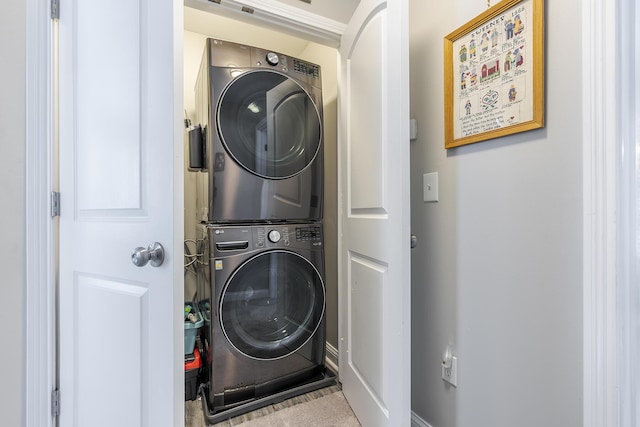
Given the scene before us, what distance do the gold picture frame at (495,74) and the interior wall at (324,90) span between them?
0.98 m

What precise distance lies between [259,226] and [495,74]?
1202mm

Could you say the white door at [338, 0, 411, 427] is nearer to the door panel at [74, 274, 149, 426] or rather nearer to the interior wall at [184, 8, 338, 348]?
the interior wall at [184, 8, 338, 348]

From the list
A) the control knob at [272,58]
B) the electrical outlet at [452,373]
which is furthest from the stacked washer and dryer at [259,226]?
the electrical outlet at [452,373]

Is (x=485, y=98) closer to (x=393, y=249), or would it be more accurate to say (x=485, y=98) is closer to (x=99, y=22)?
(x=393, y=249)

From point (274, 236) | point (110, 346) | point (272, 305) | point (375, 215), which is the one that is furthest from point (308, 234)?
point (110, 346)

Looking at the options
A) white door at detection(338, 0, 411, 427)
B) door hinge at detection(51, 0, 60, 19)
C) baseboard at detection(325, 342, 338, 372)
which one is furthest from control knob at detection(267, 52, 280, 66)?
baseboard at detection(325, 342, 338, 372)

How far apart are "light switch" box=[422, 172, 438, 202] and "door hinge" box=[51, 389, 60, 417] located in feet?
5.32

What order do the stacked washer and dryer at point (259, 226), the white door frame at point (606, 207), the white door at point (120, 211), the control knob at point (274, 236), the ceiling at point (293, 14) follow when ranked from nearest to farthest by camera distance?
the white door frame at point (606, 207) → the white door at point (120, 211) → the ceiling at point (293, 14) → the stacked washer and dryer at point (259, 226) → the control knob at point (274, 236)

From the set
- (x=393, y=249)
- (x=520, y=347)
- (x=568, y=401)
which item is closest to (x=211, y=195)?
(x=393, y=249)

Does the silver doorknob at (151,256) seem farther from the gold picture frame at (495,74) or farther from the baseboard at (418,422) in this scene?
the baseboard at (418,422)

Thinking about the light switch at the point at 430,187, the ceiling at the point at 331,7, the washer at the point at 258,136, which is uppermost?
the ceiling at the point at 331,7

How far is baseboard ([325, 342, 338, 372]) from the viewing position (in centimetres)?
191

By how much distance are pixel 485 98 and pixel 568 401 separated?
0.96 m

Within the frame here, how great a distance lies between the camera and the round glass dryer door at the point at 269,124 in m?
1.50
